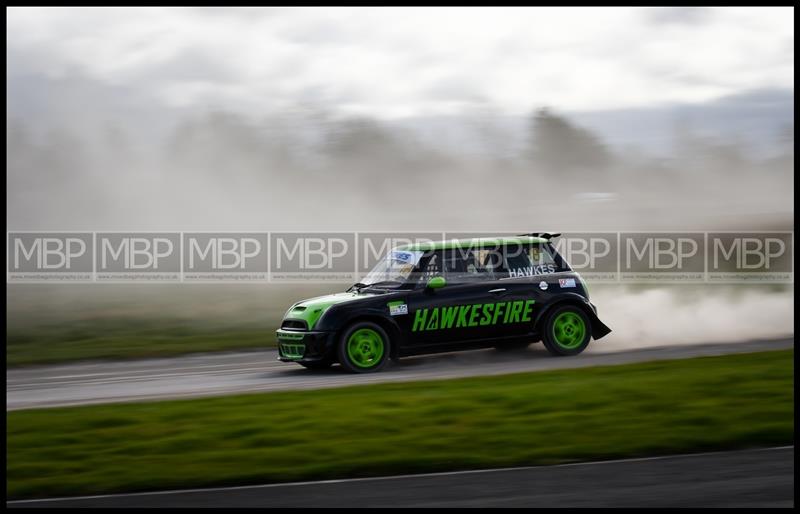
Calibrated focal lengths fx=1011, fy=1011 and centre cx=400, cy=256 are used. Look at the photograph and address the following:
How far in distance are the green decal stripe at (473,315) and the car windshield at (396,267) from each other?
57 centimetres

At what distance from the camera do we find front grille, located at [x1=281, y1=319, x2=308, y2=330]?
40.9ft

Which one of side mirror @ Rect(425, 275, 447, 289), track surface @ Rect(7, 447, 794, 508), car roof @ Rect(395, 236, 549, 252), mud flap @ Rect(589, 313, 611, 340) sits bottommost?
track surface @ Rect(7, 447, 794, 508)

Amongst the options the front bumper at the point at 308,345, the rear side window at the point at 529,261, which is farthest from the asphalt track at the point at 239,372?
the rear side window at the point at 529,261

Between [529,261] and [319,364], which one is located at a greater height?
[529,261]

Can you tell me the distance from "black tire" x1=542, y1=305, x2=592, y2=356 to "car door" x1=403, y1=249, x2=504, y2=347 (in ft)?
2.73

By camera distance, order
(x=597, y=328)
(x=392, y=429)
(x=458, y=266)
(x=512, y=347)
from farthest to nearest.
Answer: (x=512, y=347), (x=597, y=328), (x=458, y=266), (x=392, y=429)

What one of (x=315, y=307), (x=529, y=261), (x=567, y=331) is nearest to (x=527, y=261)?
(x=529, y=261)

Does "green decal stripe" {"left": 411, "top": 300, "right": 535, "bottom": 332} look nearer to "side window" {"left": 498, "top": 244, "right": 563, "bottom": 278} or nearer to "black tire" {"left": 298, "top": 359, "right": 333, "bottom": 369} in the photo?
"side window" {"left": 498, "top": 244, "right": 563, "bottom": 278}

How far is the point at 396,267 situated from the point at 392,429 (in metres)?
4.41

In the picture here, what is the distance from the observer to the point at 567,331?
13.4 meters

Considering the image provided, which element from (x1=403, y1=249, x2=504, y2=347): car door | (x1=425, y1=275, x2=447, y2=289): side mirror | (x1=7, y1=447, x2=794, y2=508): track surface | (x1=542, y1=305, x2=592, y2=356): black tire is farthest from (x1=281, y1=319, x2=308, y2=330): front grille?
(x1=7, y1=447, x2=794, y2=508): track surface

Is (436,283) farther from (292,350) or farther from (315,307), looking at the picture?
(292,350)

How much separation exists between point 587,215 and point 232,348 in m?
21.7

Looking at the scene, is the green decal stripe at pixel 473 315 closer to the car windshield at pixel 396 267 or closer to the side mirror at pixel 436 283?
the side mirror at pixel 436 283
